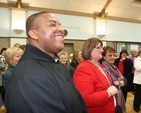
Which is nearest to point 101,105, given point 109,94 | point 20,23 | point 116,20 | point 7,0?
point 109,94

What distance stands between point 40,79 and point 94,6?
568cm

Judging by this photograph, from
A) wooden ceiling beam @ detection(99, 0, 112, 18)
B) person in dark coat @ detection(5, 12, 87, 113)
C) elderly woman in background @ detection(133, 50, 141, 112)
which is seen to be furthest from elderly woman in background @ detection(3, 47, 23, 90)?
wooden ceiling beam @ detection(99, 0, 112, 18)

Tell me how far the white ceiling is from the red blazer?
4587 millimetres

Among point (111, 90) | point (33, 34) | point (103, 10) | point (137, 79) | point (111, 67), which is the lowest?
point (137, 79)

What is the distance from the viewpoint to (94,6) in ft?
19.1

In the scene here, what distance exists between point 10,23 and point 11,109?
5.08m

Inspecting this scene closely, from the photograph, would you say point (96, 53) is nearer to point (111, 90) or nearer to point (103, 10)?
point (111, 90)

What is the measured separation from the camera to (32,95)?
24.7 inches

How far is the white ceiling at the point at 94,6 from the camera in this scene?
210 inches

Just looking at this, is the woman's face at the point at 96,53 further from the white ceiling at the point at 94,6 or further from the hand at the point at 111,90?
the white ceiling at the point at 94,6

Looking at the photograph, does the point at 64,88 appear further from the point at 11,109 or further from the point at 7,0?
the point at 7,0

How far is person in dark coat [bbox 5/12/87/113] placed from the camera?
624 millimetres

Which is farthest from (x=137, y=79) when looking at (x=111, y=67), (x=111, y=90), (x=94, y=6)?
(x=94, y=6)

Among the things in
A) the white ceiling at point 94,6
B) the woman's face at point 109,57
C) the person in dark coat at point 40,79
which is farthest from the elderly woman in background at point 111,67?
the white ceiling at point 94,6
